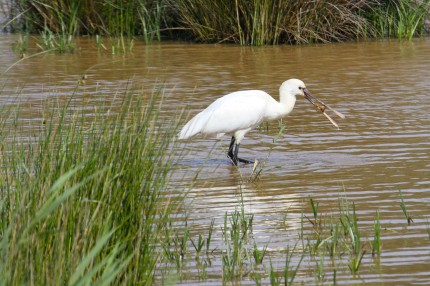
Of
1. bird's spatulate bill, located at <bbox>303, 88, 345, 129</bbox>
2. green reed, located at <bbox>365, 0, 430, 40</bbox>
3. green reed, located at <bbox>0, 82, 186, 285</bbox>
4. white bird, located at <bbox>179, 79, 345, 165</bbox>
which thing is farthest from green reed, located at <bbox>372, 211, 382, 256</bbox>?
green reed, located at <bbox>365, 0, 430, 40</bbox>

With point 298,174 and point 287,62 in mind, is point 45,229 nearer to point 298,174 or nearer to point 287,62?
point 298,174

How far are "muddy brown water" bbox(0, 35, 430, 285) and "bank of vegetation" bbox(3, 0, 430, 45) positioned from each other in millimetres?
283

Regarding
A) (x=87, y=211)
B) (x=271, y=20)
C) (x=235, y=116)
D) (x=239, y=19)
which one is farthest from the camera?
(x=239, y=19)

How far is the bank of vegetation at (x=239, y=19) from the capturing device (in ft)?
48.1

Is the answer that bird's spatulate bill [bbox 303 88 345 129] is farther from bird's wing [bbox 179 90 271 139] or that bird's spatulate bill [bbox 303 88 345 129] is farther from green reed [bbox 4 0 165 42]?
green reed [bbox 4 0 165 42]

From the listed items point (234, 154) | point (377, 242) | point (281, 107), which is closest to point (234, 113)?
point (234, 154)

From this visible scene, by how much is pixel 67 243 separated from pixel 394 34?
1188 centimetres

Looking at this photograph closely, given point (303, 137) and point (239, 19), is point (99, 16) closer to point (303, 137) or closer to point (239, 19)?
point (239, 19)

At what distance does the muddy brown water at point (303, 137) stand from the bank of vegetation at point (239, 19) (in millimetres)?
283

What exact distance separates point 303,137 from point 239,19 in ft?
19.0

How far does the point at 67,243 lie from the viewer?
4371 millimetres

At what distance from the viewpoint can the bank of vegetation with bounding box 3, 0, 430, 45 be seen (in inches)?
577

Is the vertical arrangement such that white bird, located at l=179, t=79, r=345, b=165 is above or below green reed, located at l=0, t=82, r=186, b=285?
below

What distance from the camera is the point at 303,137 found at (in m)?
9.36
